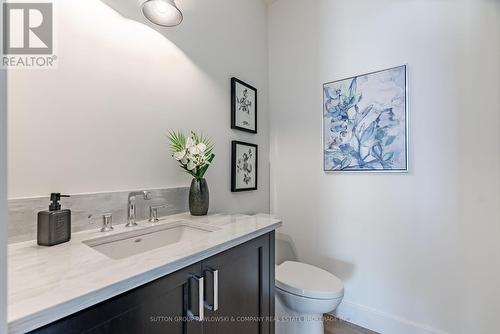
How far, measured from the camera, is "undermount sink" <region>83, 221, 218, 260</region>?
35.5 inches

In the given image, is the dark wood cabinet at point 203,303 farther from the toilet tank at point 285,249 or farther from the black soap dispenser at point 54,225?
the toilet tank at point 285,249

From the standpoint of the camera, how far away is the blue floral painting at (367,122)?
1.55 m

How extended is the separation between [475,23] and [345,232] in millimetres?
1468

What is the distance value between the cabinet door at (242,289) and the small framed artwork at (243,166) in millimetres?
683

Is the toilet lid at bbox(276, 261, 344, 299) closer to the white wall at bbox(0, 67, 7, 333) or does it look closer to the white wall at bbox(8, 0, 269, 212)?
the white wall at bbox(8, 0, 269, 212)

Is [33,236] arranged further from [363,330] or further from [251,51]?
[363,330]

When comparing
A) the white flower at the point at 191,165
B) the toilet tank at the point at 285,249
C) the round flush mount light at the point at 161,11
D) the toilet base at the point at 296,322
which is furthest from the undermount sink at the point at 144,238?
the toilet tank at the point at 285,249

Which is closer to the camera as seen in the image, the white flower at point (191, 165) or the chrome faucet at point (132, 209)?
the chrome faucet at point (132, 209)

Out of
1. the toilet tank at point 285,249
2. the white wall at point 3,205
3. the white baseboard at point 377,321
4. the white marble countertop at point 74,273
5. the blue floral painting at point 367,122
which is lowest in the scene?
the white baseboard at point 377,321

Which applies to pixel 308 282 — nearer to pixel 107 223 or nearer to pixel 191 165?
pixel 191 165

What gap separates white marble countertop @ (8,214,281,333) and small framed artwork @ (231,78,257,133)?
1061mm

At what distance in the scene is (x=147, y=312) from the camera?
2.02ft

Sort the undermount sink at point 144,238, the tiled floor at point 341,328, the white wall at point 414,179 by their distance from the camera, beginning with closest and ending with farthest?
Answer: 1. the undermount sink at point 144,238
2. the white wall at point 414,179
3. the tiled floor at point 341,328

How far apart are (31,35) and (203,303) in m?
1.12
